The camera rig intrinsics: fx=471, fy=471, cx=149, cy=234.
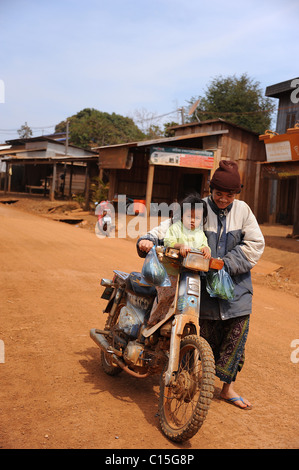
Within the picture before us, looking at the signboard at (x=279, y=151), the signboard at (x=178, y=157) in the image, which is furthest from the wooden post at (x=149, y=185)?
the signboard at (x=279, y=151)

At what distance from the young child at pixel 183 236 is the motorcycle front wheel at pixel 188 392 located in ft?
1.28

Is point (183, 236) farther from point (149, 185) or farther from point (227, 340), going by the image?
point (149, 185)

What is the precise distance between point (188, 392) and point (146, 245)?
1.09m

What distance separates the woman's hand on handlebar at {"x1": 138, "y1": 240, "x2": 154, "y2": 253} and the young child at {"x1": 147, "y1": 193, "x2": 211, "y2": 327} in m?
0.13

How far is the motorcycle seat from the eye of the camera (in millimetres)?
3729

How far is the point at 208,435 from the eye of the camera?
10.4 ft

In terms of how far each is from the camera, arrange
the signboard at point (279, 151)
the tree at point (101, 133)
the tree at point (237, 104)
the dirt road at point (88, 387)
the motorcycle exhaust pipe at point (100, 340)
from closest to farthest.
Answer: the dirt road at point (88, 387) → the motorcycle exhaust pipe at point (100, 340) → the signboard at point (279, 151) → the tree at point (237, 104) → the tree at point (101, 133)

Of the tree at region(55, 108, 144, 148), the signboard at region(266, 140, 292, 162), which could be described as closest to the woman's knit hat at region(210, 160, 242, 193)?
the signboard at region(266, 140, 292, 162)

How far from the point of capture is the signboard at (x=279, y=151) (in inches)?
594

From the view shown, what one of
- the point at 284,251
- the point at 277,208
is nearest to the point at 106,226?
the point at 284,251

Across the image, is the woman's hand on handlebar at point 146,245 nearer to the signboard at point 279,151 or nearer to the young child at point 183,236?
the young child at point 183,236

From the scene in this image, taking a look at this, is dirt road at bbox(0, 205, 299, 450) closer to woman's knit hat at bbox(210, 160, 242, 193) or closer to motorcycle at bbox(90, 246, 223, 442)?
motorcycle at bbox(90, 246, 223, 442)

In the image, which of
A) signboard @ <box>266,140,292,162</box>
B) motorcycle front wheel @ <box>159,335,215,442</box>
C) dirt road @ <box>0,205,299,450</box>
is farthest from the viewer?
signboard @ <box>266,140,292,162</box>
